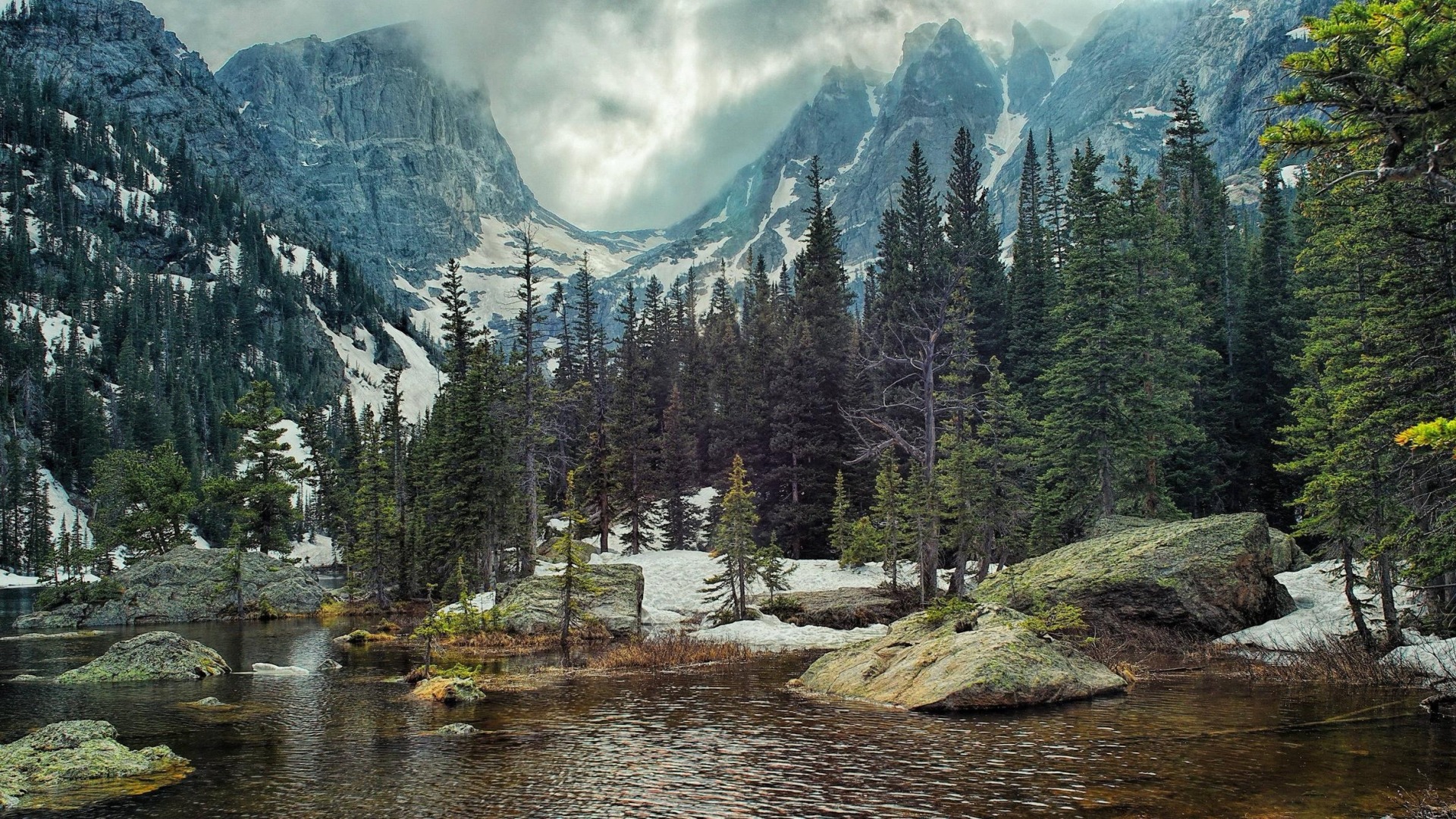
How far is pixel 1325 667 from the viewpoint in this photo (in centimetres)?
1769

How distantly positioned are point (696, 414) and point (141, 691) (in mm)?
55296

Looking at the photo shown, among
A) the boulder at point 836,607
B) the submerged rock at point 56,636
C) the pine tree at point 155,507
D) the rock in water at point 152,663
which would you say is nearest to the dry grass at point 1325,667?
the boulder at point 836,607

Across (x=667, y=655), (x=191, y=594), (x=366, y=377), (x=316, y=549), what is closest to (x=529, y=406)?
(x=191, y=594)

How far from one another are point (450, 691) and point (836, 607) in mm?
17556

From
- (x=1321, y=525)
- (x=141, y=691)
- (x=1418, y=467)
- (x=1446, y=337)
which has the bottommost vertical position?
(x=141, y=691)

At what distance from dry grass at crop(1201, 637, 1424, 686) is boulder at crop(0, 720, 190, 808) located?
2079 cm

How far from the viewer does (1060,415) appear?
3609 cm

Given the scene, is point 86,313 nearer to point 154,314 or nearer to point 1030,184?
point 154,314

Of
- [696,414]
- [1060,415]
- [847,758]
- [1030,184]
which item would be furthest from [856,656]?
[1030,184]

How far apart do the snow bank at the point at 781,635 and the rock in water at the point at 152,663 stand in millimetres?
14920

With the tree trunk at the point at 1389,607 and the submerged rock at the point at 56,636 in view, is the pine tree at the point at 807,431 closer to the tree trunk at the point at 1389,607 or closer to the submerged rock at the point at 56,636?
Result: the tree trunk at the point at 1389,607

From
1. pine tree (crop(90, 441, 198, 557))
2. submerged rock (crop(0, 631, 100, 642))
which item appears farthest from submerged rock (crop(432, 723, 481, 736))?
pine tree (crop(90, 441, 198, 557))

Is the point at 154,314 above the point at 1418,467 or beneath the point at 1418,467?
above

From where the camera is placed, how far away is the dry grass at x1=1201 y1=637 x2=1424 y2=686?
1650cm
